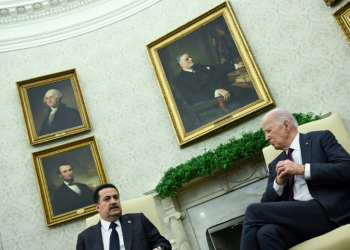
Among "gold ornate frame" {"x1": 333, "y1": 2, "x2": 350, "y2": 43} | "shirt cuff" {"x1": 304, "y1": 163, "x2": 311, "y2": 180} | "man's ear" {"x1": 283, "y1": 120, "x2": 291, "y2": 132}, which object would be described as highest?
"gold ornate frame" {"x1": 333, "y1": 2, "x2": 350, "y2": 43}

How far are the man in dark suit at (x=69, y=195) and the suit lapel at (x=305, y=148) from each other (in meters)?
3.49

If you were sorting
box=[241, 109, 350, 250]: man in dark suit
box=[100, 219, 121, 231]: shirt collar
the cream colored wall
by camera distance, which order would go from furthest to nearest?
the cream colored wall
box=[100, 219, 121, 231]: shirt collar
box=[241, 109, 350, 250]: man in dark suit

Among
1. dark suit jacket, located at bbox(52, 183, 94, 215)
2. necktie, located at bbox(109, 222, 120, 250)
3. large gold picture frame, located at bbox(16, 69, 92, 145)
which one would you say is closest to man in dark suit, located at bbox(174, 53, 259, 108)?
large gold picture frame, located at bbox(16, 69, 92, 145)

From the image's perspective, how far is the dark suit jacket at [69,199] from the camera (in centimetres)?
543

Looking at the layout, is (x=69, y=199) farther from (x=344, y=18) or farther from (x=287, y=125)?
(x=344, y=18)

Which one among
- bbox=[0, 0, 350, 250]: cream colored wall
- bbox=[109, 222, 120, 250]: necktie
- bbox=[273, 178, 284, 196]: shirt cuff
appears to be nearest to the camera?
bbox=[273, 178, 284, 196]: shirt cuff

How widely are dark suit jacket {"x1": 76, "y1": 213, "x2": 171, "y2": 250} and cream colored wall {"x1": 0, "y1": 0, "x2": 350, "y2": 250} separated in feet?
6.16

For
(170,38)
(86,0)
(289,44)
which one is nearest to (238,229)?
(289,44)

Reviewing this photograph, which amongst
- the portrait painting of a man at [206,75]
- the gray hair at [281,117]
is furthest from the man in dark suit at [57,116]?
the gray hair at [281,117]

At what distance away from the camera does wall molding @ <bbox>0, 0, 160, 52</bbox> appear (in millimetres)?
6457

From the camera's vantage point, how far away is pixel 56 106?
6082 millimetres

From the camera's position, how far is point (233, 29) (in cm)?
556

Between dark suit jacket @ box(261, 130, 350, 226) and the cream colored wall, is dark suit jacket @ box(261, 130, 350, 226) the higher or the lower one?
the lower one

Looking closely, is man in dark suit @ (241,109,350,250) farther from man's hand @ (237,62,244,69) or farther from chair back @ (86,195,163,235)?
man's hand @ (237,62,244,69)
